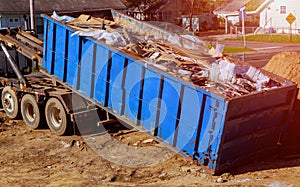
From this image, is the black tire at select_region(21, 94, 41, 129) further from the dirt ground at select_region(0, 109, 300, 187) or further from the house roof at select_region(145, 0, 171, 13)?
the house roof at select_region(145, 0, 171, 13)

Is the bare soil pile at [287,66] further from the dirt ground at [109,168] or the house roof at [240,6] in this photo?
the house roof at [240,6]


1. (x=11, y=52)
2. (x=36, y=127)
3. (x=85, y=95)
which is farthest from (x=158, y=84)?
(x=11, y=52)

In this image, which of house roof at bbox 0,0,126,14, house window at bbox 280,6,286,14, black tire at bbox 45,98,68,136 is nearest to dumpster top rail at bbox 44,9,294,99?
black tire at bbox 45,98,68,136

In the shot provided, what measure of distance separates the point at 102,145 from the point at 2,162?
244 cm

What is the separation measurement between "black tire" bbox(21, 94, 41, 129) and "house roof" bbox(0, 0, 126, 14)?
75.8 feet

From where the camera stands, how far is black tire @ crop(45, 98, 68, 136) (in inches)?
474

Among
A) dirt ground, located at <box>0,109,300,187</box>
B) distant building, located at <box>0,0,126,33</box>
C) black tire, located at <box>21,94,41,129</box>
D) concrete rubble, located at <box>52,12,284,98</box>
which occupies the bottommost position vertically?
dirt ground, located at <box>0,109,300,187</box>

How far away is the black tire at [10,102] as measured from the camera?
1360 centimetres

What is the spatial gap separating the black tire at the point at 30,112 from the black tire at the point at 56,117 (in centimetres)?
42

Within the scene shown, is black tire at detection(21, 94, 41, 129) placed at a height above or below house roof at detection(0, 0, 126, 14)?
below

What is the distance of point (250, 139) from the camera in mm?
9641

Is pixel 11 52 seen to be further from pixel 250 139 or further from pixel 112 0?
pixel 112 0

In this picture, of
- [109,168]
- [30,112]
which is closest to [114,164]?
[109,168]

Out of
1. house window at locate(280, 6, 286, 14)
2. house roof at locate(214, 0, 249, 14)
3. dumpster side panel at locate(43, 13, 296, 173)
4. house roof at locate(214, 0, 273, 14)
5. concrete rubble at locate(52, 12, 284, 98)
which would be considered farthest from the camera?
house roof at locate(214, 0, 249, 14)
